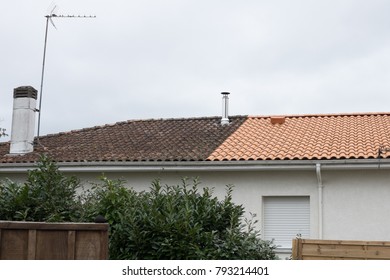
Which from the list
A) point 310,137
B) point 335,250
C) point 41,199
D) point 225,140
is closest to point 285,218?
point 310,137

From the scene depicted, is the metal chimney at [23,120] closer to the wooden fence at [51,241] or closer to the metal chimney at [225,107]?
the metal chimney at [225,107]

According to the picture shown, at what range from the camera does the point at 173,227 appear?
8328mm

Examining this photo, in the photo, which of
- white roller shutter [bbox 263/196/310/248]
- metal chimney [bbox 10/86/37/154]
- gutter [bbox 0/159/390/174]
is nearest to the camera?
gutter [bbox 0/159/390/174]

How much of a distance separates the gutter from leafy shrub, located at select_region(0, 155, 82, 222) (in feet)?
22.1

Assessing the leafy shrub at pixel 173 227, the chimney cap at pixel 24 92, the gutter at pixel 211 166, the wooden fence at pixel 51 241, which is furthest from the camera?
the chimney cap at pixel 24 92

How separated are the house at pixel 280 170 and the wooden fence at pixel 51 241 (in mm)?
9187

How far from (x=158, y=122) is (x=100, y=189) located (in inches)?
507

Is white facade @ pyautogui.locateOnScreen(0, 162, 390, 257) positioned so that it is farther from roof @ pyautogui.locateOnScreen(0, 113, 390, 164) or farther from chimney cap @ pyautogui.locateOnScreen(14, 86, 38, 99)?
chimney cap @ pyautogui.locateOnScreen(14, 86, 38, 99)

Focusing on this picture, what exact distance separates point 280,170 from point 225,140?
3.02 m

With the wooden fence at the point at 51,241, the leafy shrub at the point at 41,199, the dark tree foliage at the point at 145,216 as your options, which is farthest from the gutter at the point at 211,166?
the wooden fence at the point at 51,241

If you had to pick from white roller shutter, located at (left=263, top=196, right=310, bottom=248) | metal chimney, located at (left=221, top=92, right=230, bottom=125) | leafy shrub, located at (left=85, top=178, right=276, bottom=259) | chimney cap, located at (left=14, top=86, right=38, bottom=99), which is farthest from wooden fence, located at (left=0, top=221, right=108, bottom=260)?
metal chimney, located at (left=221, top=92, right=230, bottom=125)

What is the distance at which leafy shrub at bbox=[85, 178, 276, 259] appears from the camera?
8305 mm

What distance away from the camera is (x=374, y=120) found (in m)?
20.2

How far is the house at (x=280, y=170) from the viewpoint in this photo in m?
15.0
